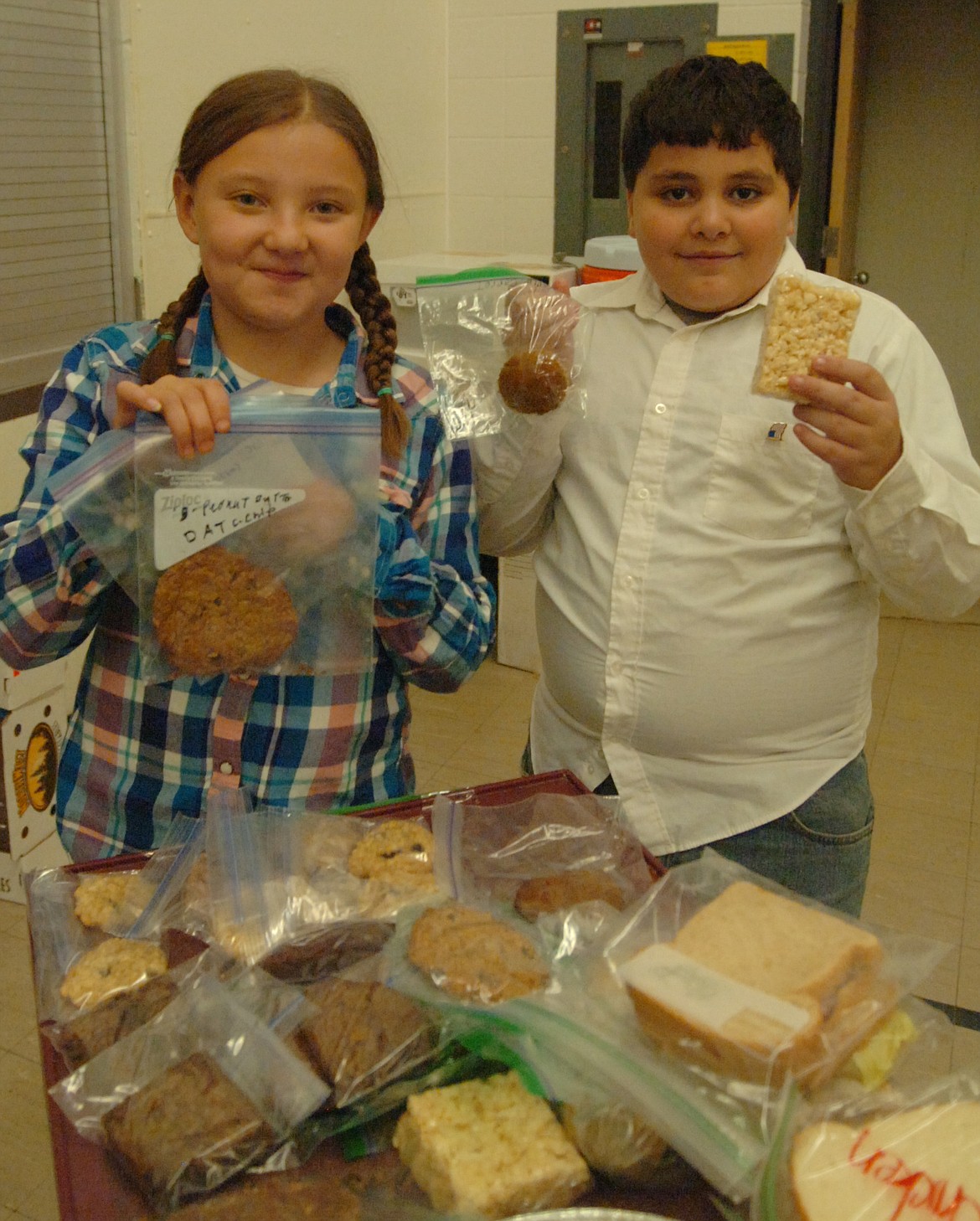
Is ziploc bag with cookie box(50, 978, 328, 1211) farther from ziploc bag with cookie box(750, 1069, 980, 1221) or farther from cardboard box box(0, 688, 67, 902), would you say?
cardboard box box(0, 688, 67, 902)

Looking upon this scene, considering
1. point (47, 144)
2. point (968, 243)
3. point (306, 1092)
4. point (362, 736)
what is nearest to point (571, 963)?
point (306, 1092)

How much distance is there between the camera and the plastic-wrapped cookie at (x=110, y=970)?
0.86 metres

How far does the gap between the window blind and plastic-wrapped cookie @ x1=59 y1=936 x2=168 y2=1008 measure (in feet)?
6.82

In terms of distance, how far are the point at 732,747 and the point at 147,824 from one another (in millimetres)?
688

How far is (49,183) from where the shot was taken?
267 centimetres

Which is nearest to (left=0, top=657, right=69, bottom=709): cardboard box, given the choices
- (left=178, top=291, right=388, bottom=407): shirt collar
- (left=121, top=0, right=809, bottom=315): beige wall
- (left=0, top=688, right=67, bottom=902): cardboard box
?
(left=0, top=688, right=67, bottom=902): cardboard box

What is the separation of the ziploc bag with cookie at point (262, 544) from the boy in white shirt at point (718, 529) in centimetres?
36

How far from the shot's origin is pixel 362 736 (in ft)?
4.05

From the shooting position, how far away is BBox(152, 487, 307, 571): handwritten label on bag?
95cm

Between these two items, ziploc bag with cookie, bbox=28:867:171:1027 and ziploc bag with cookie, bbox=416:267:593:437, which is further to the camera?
ziploc bag with cookie, bbox=416:267:593:437

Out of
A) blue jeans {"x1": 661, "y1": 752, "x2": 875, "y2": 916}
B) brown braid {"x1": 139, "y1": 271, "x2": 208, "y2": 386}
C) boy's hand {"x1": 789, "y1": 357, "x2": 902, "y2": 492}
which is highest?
brown braid {"x1": 139, "y1": 271, "x2": 208, "y2": 386}

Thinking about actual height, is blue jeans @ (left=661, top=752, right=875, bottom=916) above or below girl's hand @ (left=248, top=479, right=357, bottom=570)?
below

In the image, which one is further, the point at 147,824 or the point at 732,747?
the point at 732,747

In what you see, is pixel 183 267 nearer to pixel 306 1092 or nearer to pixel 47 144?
A: pixel 47 144
